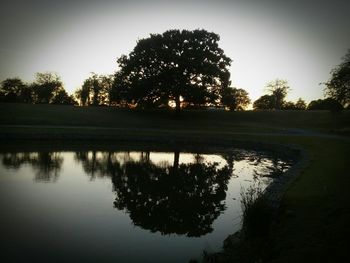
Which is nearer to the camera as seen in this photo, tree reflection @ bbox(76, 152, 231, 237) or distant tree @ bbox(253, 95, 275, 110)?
tree reflection @ bbox(76, 152, 231, 237)

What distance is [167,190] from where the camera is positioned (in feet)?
48.3

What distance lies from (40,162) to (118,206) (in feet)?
34.9

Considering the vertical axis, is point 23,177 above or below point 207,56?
below

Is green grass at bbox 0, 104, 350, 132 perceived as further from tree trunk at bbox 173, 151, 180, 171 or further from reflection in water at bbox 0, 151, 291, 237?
reflection in water at bbox 0, 151, 291, 237

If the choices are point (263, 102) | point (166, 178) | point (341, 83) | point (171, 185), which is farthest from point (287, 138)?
point (263, 102)

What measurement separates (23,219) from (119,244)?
3.58m

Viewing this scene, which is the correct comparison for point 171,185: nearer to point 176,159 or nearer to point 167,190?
point 167,190

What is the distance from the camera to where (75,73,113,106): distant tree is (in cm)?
10869

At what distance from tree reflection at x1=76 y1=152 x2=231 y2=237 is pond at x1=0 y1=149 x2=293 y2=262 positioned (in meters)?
0.03

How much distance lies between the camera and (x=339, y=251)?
6.00 meters

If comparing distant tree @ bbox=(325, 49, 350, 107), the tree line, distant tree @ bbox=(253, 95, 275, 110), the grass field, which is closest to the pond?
the grass field

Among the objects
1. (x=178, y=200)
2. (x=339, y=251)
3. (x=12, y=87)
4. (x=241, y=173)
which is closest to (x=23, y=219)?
(x=178, y=200)

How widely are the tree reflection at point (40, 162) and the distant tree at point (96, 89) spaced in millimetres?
86828

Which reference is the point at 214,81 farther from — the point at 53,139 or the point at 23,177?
the point at 23,177
